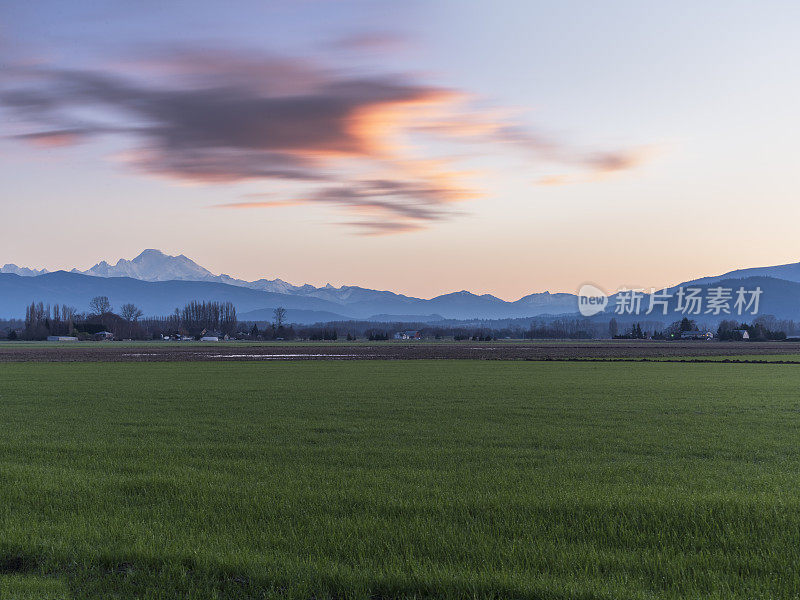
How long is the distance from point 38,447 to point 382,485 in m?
11.2

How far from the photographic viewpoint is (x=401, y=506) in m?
11.3

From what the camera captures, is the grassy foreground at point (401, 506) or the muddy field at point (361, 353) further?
the muddy field at point (361, 353)

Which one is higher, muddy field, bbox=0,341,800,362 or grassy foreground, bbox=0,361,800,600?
grassy foreground, bbox=0,361,800,600

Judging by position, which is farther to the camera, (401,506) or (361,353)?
(361,353)

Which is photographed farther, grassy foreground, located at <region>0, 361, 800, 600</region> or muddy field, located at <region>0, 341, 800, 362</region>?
muddy field, located at <region>0, 341, 800, 362</region>

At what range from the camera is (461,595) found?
7953 mm

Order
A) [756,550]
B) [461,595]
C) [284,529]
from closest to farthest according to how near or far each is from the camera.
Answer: [461,595] < [756,550] < [284,529]

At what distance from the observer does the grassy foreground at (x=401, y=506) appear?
8.35 m

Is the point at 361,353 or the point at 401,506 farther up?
the point at 401,506

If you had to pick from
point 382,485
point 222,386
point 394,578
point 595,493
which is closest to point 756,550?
point 595,493

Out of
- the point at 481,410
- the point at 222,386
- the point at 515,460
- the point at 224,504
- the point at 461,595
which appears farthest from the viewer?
the point at 222,386

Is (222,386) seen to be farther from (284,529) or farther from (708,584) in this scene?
(708,584)

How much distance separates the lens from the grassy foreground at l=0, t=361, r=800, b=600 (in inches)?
329

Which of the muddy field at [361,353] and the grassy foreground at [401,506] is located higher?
the grassy foreground at [401,506]
